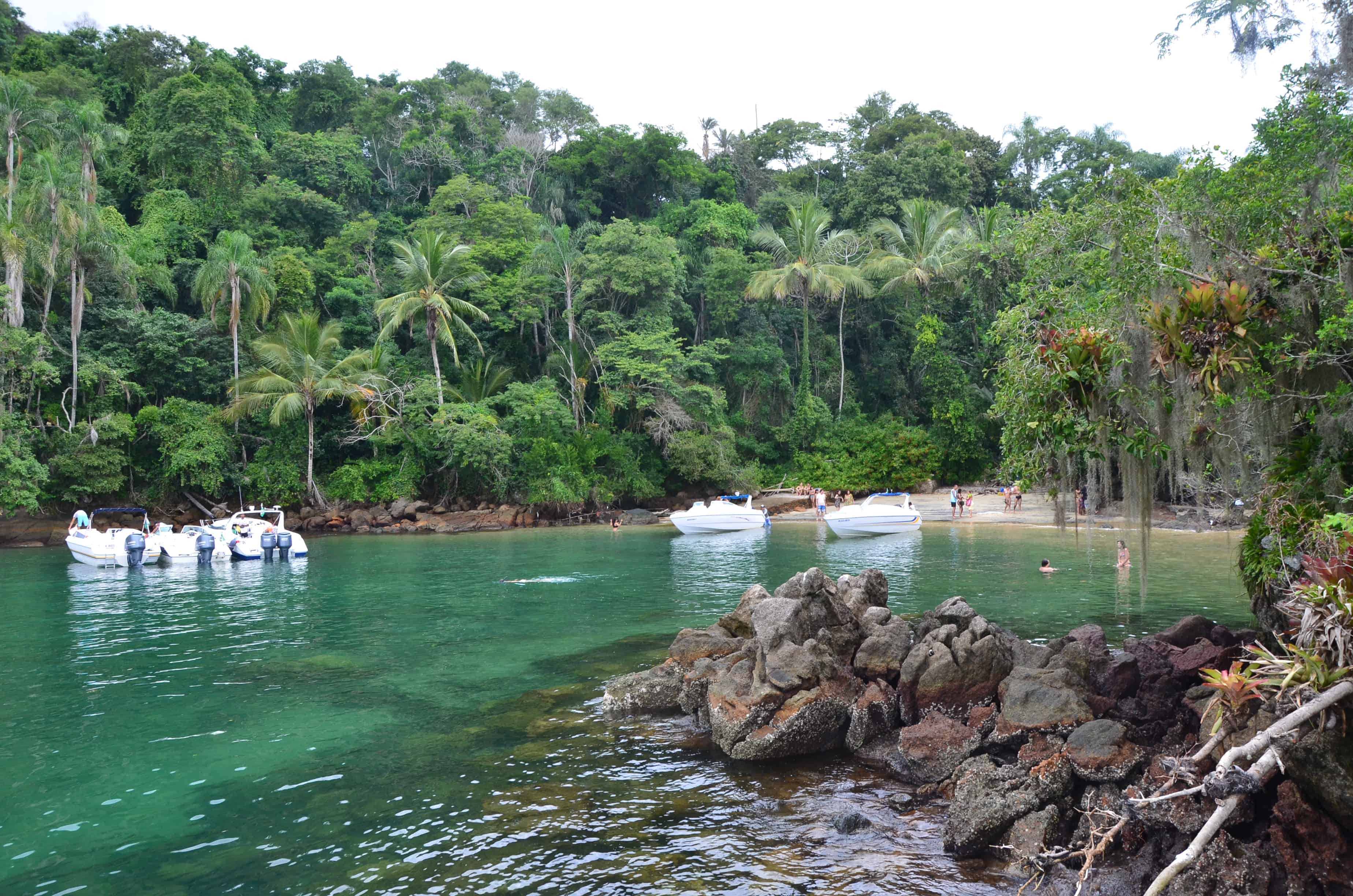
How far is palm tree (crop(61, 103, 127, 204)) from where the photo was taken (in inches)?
1455

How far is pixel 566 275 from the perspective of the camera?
41.8 metres

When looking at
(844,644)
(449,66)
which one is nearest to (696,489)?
(844,644)

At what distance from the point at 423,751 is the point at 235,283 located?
34556 mm

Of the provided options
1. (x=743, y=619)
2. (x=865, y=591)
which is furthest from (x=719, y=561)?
(x=865, y=591)

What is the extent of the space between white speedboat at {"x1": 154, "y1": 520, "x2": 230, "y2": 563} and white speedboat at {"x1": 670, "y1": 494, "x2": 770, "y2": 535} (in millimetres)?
16952

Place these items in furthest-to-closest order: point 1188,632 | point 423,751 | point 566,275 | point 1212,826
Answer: point 566,275, point 1188,632, point 423,751, point 1212,826

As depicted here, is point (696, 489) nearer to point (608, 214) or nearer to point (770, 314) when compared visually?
point (770, 314)

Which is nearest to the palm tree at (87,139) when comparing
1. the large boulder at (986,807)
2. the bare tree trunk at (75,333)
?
the bare tree trunk at (75,333)

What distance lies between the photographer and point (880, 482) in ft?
143

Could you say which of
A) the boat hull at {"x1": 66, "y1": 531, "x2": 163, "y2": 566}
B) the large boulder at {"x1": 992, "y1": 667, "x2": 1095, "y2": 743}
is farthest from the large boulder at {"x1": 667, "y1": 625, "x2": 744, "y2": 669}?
the boat hull at {"x1": 66, "y1": 531, "x2": 163, "y2": 566}

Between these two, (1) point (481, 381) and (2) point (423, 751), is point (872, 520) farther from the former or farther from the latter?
(2) point (423, 751)

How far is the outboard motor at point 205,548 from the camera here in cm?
2847

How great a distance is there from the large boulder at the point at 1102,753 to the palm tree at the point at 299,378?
3591 centimetres

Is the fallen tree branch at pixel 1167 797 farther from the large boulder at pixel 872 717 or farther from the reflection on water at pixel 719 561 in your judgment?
the reflection on water at pixel 719 561
